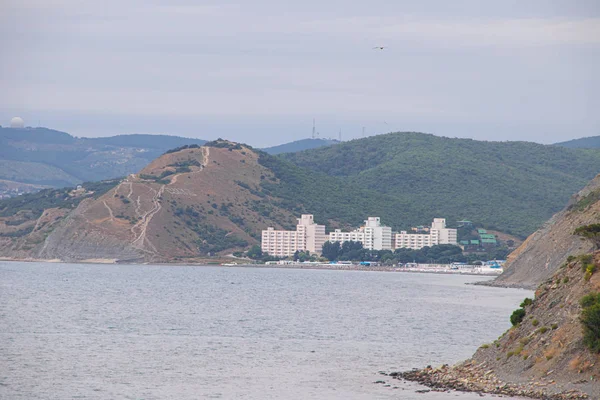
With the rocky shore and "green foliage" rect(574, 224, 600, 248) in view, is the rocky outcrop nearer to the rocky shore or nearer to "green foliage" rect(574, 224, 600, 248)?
the rocky shore

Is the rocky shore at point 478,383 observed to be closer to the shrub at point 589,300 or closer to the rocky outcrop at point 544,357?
the rocky outcrop at point 544,357

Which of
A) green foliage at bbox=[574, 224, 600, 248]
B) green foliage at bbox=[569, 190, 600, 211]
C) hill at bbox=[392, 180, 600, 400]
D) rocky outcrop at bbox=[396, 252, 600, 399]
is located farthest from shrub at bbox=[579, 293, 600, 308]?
green foliage at bbox=[569, 190, 600, 211]

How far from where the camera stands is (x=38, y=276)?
145 metres

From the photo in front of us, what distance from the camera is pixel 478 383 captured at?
38.0 metres

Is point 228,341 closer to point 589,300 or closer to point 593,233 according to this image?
point 593,233

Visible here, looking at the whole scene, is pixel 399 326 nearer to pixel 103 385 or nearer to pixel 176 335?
pixel 176 335

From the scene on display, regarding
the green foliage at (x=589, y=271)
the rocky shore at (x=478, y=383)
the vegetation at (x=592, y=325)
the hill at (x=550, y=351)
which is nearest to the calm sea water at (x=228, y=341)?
the rocky shore at (x=478, y=383)

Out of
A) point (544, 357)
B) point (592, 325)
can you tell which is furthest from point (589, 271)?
point (592, 325)

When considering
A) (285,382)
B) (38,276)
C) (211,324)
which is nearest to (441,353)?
(285,382)

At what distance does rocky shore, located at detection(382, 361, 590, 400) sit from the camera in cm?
3438

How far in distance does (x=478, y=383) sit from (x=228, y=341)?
24.0 meters

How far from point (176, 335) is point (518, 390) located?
101 feet

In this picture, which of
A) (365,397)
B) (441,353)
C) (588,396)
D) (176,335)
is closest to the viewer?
(588,396)

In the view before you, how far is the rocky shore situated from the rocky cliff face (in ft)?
173
